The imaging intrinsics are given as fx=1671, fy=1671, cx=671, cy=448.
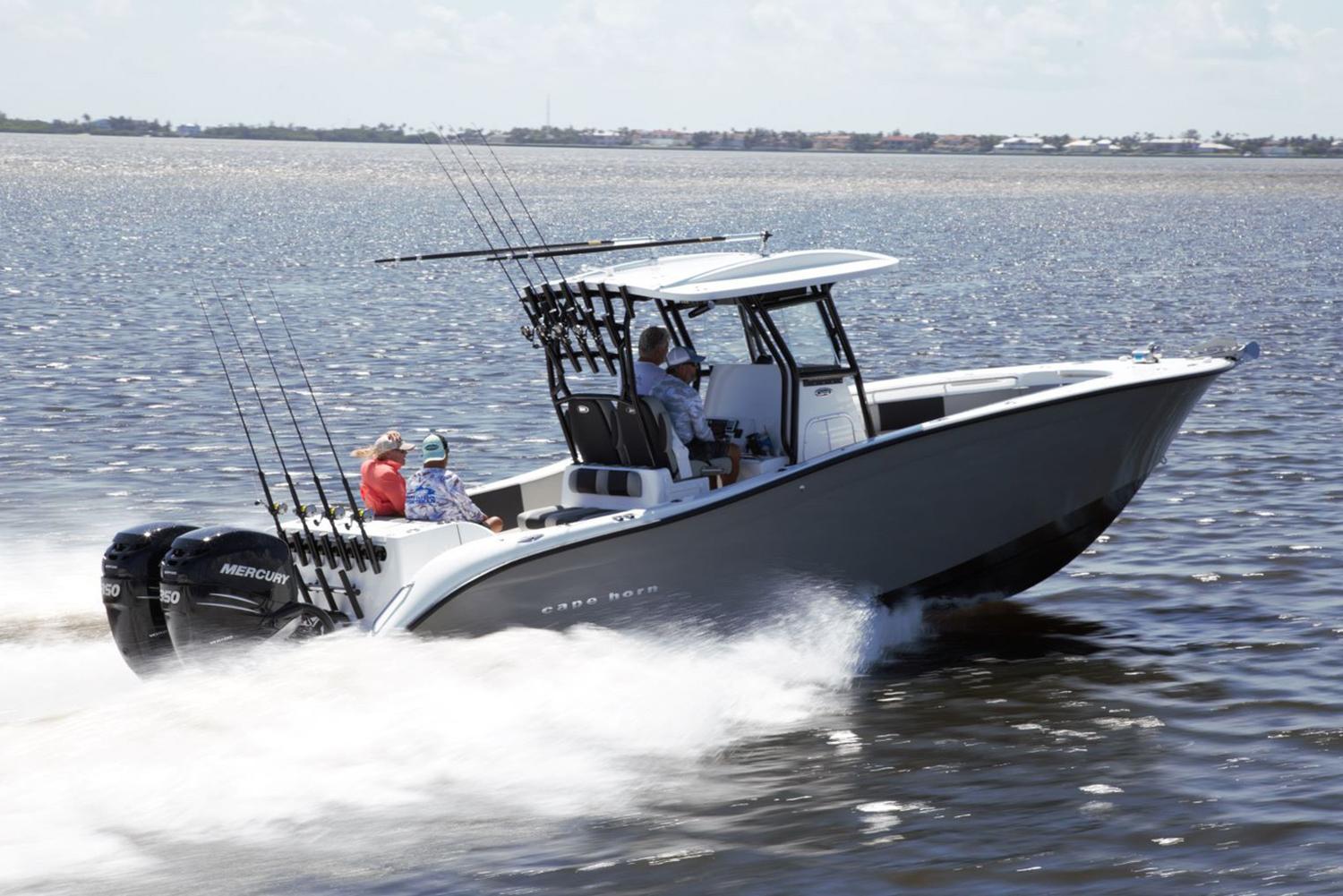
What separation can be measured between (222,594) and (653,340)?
9.33 ft

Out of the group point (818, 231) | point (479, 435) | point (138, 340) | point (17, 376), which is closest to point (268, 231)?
point (818, 231)

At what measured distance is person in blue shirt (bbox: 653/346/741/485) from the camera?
31.4 ft

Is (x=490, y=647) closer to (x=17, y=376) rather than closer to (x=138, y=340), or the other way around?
(x=17, y=376)

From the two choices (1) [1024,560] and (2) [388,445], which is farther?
(1) [1024,560]

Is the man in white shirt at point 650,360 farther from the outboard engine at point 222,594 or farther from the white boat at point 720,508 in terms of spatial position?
the outboard engine at point 222,594

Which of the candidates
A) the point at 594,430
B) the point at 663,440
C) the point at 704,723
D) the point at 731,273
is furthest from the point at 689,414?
the point at 704,723

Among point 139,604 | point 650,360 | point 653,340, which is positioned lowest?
point 139,604

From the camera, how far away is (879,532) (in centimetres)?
984

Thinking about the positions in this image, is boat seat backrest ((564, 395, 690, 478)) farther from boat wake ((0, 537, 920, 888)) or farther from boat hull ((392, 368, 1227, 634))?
boat wake ((0, 537, 920, 888))

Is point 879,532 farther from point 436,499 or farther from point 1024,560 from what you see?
point 436,499

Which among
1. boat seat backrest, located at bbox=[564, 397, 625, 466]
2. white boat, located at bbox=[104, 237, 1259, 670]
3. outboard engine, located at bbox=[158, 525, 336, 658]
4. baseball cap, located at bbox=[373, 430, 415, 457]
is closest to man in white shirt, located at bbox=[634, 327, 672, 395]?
white boat, located at bbox=[104, 237, 1259, 670]

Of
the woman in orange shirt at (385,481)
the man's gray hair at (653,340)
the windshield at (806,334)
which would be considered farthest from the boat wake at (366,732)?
the man's gray hair at (653,340)

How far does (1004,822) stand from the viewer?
7496mm

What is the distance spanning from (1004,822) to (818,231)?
57901 mm
